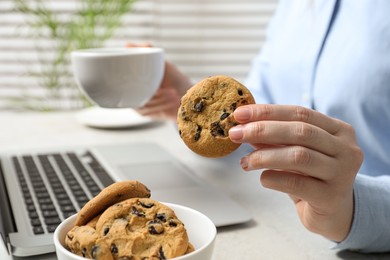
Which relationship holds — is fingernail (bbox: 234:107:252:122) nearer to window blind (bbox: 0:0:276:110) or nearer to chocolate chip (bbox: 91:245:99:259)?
chocolate chip (bbox: 91:245:99:259)

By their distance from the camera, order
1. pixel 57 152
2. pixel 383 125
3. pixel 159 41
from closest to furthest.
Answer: pixel 383 125, pixel 57 152, pixel 159 41

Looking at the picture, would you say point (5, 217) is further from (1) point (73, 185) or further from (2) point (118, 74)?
(2) point (118, 74)

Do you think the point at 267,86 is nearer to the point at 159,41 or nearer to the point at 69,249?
the point at 69,249

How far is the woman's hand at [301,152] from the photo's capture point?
1.87 ft

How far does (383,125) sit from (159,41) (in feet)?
6.03

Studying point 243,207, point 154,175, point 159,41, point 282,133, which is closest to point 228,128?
point 282,133

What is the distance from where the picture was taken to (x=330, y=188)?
0.64 metres

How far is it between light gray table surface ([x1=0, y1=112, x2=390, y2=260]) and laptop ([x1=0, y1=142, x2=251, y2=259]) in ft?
0.12

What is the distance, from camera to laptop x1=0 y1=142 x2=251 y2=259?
2.32ft

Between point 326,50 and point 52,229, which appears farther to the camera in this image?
point 326,50

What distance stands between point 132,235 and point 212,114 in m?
0.16

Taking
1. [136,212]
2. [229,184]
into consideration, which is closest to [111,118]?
[229,184]

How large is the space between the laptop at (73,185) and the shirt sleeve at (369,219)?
148 mm

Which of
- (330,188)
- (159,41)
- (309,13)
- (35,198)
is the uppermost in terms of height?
(309,13)
